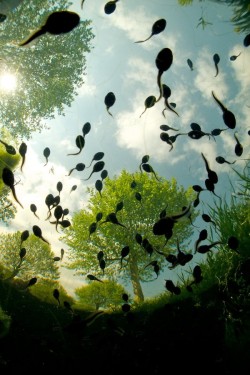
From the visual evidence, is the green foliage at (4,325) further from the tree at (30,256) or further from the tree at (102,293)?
the tree at (30,256)

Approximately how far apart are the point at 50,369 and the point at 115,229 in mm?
15134

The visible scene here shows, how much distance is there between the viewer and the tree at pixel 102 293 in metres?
22.8

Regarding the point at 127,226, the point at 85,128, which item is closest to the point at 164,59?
the point at 85,128

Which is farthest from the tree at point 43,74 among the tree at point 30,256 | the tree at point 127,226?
the tree at point 30,256

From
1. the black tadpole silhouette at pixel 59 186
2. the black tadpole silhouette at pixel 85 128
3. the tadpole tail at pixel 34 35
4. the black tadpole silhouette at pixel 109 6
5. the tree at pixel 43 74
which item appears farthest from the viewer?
the tree at pixel 43 74

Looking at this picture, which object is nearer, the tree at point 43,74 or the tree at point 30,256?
the tree at point 43,74

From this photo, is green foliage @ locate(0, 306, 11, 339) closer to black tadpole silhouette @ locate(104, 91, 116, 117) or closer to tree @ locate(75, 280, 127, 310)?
black tadpole silhouette @ locate(104, 91, 116, 117)

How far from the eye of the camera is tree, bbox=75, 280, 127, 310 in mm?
22812

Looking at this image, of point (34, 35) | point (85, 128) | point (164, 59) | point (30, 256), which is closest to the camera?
point (34, 35)

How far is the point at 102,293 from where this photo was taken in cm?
2481

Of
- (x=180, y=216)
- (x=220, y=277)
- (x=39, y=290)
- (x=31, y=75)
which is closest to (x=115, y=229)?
(x=39, y=290)

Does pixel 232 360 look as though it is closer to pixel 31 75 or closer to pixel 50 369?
pixel 50 369

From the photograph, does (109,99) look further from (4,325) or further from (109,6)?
(4,325)

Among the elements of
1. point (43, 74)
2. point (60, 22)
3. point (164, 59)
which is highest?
point (43, 74)
